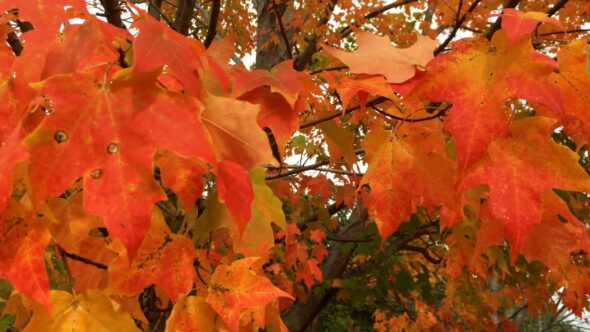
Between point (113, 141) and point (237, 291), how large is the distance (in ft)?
1.57

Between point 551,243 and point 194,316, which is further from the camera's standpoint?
point 551,243

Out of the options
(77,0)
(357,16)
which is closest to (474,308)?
(357,16)

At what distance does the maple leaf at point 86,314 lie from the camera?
86 cm

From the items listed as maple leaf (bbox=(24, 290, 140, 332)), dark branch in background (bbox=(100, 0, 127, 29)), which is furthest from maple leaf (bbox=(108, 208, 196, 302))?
dark branch in background (bbox=(100, 0, 127, 29))

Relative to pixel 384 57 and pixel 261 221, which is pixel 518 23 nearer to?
pixel 384 57

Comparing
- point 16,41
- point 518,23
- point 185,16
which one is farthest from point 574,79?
point 16,41

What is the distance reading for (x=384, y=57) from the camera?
Answer: 101 centimetres

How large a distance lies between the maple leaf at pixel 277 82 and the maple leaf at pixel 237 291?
36 centimetres

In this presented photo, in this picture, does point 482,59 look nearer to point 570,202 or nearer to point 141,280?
point 141,280

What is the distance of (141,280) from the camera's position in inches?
40.7

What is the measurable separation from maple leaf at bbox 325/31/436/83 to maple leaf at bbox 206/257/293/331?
0.46 meters

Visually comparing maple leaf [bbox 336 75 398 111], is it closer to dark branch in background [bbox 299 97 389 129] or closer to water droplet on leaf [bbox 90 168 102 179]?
dark branch in background [bbox 299 97 389 129]

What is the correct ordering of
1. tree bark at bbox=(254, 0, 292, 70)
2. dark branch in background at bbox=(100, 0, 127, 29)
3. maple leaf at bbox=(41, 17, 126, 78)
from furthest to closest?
tree bark at bbox=(254, 0, 292, 70) < dark branch in background at bbox=(100, 0, 127, 29) < maple leaf at bbox=(41, 17, 126, 78)

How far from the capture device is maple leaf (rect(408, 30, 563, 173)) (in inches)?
31.2
